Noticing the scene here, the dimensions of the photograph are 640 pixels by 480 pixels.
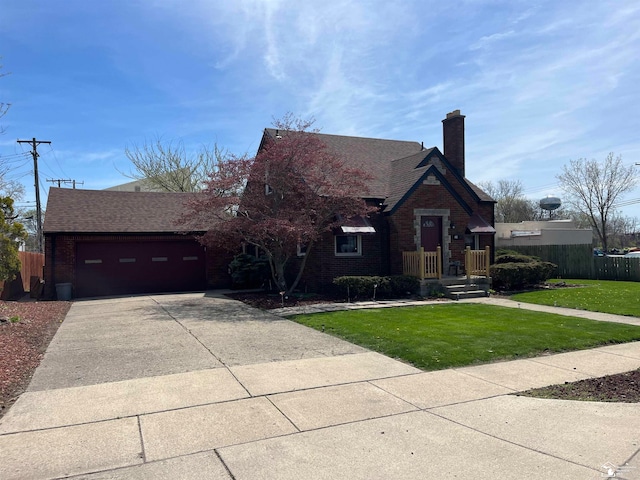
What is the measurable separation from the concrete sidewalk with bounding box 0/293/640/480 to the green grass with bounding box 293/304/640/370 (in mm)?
415

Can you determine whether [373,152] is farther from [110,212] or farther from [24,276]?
[24,276]

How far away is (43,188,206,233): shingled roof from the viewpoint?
1867 centimetres

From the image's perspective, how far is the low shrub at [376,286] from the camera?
15.4 m

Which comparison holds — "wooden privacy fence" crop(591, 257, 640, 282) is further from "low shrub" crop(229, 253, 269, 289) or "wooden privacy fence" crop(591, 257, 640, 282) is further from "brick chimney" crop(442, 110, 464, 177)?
"low shrub" crop(229, 253, 269, 289)

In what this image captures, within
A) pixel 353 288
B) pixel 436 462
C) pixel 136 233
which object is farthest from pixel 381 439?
pixel 136 233

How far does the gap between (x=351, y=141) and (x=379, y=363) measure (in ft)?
53.7

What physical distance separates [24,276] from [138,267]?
6.32 meters

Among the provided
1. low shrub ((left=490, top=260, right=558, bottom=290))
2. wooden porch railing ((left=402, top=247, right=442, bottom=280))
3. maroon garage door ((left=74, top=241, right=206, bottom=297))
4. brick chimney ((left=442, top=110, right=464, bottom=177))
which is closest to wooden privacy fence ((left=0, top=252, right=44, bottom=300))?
maroon garage door ((left=74, top=241, right=206, bottom=297))

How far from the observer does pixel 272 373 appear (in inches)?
273

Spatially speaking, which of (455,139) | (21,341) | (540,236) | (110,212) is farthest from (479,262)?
(110,212)

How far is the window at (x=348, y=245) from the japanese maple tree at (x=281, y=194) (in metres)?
1.99

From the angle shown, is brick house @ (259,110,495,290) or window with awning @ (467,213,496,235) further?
window with awning @ (467,213,496,235)

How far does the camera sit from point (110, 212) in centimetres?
2030

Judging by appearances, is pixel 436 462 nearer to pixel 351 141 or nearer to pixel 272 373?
pixel 272 373
